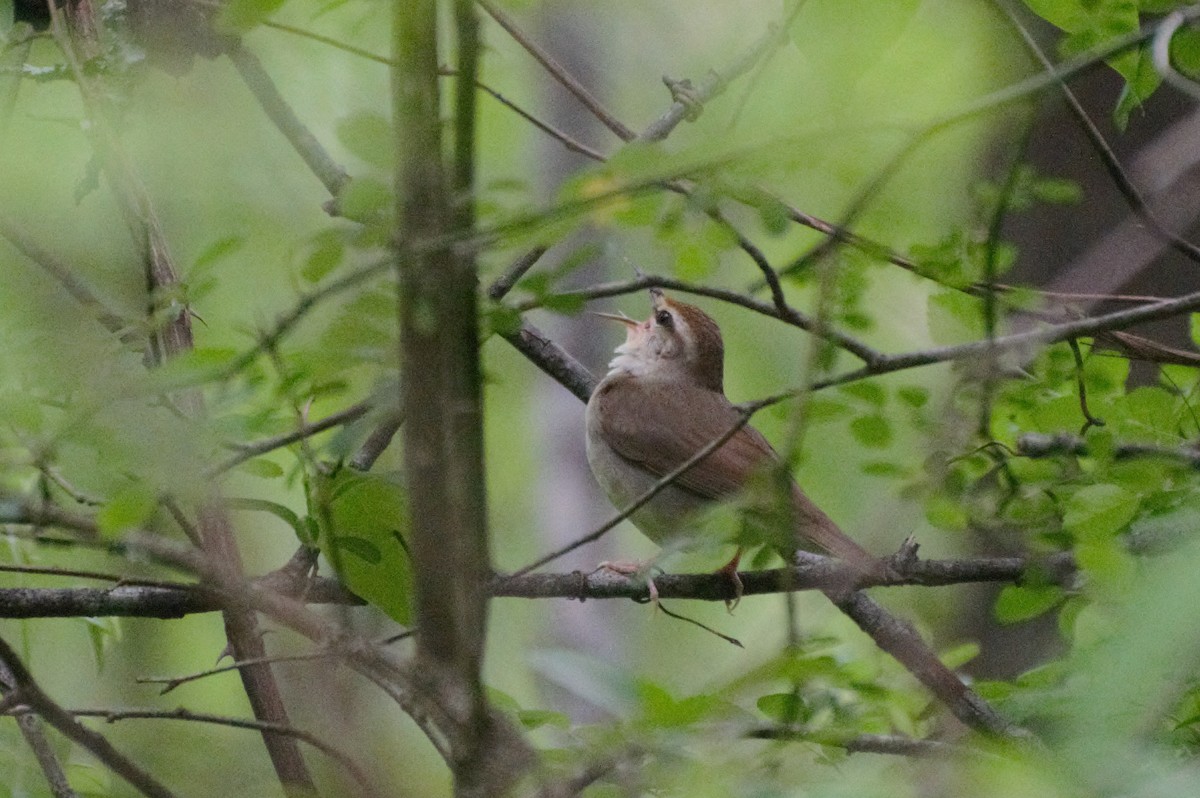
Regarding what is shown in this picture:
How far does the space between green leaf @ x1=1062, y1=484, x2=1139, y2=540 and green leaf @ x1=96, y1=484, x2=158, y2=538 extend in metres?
1.52

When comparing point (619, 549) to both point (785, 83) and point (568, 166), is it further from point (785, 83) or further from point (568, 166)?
point (785, 83)

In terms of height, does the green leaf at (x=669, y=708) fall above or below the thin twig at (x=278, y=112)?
below

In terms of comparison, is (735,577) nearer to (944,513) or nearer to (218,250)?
(944,513)

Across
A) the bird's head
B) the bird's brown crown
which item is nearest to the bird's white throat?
the bird's head

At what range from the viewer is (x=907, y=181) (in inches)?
103

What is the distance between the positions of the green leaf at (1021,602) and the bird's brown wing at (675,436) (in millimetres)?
1727

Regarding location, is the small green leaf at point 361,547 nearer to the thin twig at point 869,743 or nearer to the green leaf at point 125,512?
the green leaf at point 125,512

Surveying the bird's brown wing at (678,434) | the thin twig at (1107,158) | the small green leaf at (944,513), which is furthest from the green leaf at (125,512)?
the bird's brown wing at (678,434)

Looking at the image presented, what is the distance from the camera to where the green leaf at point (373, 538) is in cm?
223

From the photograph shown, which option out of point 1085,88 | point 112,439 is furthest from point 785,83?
point 1085,88

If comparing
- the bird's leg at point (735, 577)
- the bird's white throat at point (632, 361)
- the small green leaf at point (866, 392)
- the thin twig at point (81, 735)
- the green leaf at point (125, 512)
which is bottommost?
the thin twig at point (81, 735)

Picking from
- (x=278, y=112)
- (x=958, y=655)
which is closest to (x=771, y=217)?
(x=958, y=655)

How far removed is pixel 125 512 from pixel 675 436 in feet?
11.1

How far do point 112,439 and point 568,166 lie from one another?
23.3 feet
